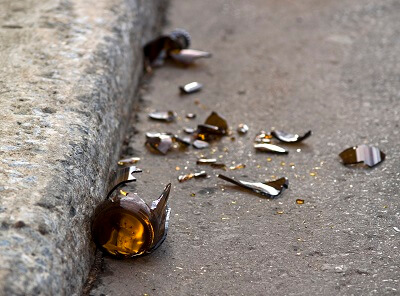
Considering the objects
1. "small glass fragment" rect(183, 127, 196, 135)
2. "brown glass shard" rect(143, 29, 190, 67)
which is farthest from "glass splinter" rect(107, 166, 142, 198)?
"brown glass shard" rect(143, 29, 190, 67)

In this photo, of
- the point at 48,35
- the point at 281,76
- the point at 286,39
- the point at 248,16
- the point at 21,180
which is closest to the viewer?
the point at 21,180

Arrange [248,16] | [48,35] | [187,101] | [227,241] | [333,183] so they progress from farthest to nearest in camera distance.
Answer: [248,16]
[187,101]
[48,35]
[333,183]
[227,241]

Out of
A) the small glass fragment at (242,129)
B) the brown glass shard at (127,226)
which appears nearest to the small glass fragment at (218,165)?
the small glass fragment at (242,129)

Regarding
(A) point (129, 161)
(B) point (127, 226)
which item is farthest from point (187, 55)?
(B) point (127, 226)

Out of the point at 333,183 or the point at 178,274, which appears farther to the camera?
the point at 333,183

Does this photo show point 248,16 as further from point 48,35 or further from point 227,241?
point 227,241

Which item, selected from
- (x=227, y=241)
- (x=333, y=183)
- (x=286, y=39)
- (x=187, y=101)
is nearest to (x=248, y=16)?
(x=286, y=39)

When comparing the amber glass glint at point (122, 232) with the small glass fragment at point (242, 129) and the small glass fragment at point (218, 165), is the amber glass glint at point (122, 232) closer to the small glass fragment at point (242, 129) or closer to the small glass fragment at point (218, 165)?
the small glass fragment at point (218, 165)
